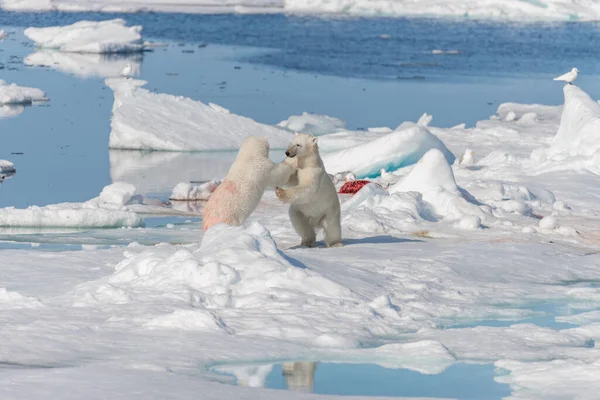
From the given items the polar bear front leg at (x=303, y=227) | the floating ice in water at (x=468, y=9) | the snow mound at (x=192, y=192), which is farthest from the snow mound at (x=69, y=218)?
the floating ice in water at (x=468, y=9)

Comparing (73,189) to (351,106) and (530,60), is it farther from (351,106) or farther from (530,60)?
(530,60)

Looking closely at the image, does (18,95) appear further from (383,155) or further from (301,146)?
(301,146)

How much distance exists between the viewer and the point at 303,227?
7.63 meters

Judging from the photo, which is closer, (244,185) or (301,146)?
(244,185)

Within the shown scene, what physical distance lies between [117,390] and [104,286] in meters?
1.63

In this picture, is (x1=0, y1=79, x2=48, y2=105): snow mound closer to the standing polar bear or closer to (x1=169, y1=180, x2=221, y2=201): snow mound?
(x1=169, y1=180, x2=221, y2=201): snow mound

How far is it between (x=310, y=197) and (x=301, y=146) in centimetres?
35

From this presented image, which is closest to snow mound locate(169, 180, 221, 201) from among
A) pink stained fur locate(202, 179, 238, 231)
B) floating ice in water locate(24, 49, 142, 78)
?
pink stained fur locate(202, 179, 238, 231)

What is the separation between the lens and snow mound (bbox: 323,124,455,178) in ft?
43.5

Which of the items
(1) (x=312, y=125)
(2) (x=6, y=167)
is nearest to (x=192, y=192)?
(2) (x=6, y=167)

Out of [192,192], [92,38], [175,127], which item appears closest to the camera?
[192,192]

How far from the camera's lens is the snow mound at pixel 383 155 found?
1325 cm

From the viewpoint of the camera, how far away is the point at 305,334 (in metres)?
5.11

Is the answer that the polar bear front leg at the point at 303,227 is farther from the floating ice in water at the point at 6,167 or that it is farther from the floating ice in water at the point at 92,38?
the floating ice in water at the point at 92,38
